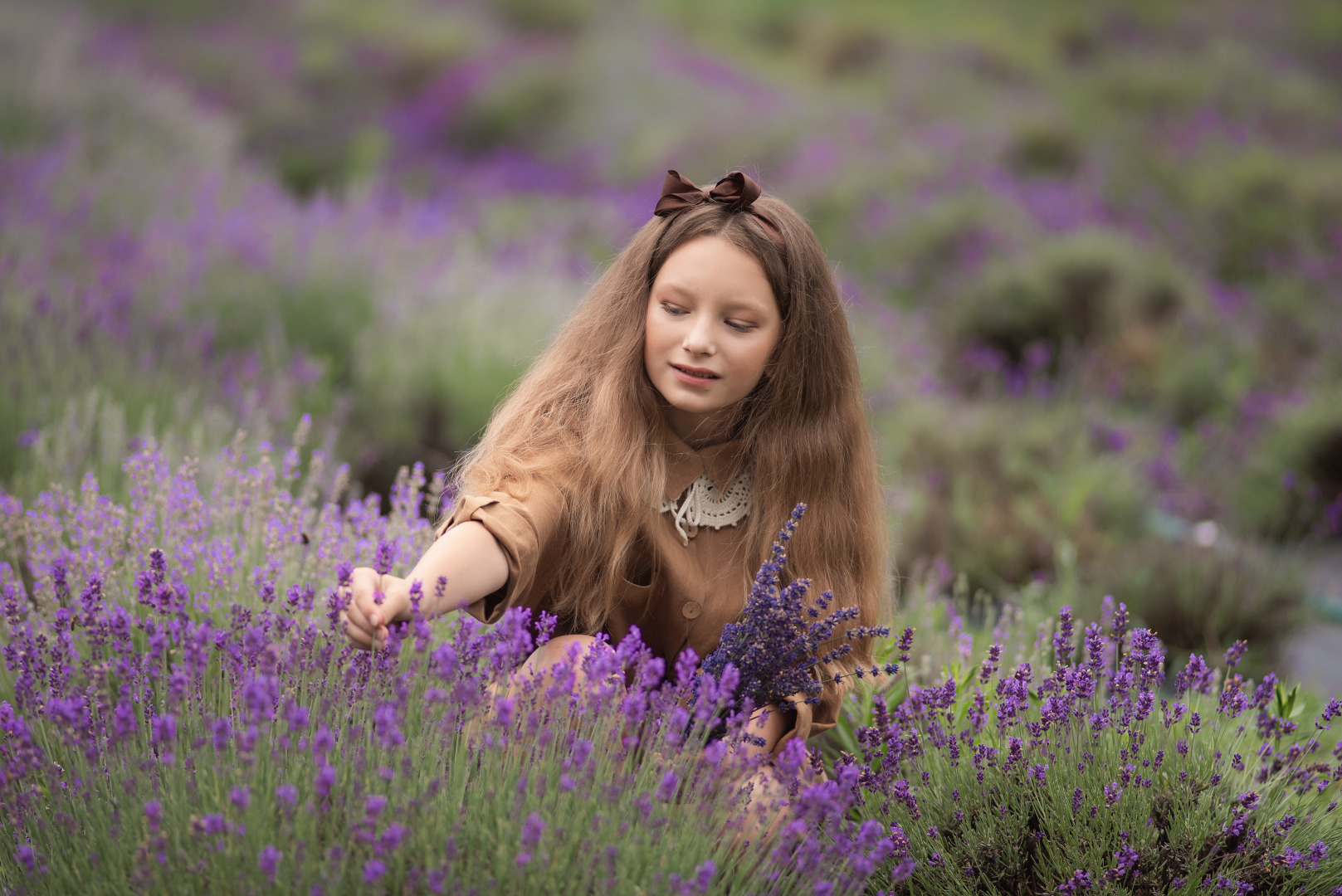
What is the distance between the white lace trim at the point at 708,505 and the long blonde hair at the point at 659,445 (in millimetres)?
35

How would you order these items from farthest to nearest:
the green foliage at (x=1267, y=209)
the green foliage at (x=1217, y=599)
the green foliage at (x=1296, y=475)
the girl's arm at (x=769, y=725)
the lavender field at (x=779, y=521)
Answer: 1. the green foliage at (x=1267, y=209)
2. the green foliage at (x=1296, y=475)
3. the green foliage at (x=1217, y=599)
4. the girl's arm at (x=769, y=725)
5. the lavender field at (x=779, y=521)

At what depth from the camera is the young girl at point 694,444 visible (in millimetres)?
1959

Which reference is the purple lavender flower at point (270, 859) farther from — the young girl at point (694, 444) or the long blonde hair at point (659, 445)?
the long blonde hair at point (659, 445)

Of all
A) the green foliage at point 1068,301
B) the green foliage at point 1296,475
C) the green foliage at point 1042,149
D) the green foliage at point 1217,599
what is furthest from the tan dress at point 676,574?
the green foliage at point 1042,149

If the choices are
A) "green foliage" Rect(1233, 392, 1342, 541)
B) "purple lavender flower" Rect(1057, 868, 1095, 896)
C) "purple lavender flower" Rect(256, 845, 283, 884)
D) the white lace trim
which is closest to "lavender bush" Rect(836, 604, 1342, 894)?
"purple lavender flower" Rect(1057, 868, 1095, 896)

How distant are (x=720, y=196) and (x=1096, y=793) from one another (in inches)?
48.9

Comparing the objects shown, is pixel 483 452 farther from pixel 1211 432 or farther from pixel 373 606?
pixel 1211 432

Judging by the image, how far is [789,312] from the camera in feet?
6.86

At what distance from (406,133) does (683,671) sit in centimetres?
1193

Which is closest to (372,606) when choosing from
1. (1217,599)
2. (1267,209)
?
(1217,599)

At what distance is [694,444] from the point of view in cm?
213

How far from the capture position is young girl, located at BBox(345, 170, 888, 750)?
196cm

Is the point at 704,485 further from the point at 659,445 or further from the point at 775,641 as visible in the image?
the point at 775,641

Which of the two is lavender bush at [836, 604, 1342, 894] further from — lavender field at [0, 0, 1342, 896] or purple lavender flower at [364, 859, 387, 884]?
purple lavender flower at [364, 859, 387, 884]
